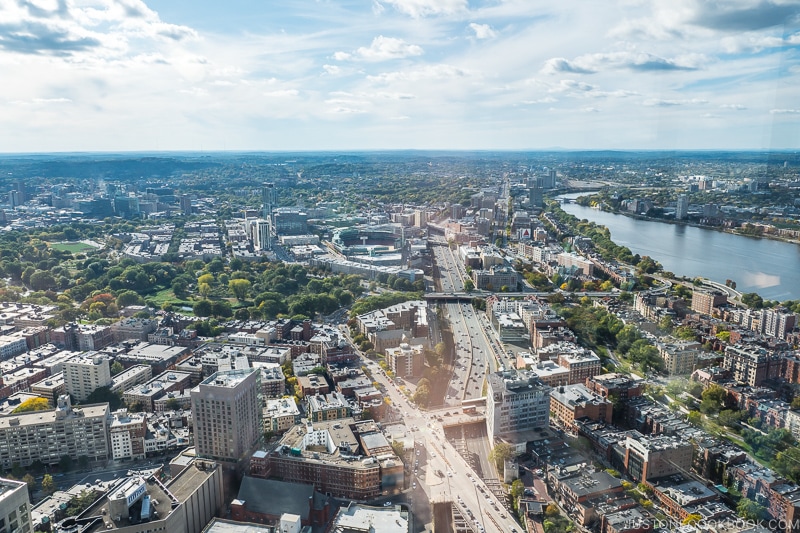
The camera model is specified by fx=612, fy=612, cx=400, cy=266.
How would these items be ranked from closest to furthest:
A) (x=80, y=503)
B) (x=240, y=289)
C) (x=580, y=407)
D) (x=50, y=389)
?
(x=80, y=503)
(x=580, y=407)
(x=50, y=389)
(x=240, y=289)

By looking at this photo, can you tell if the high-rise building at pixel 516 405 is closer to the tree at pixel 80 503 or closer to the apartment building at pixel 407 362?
the apartment building at pixel 407 362

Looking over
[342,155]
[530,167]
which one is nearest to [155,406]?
[530,167]

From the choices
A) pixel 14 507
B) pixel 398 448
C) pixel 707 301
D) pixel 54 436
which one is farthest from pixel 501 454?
pixel 707 301

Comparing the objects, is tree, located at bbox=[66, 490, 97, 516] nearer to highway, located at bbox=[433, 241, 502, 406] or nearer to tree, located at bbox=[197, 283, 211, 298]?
highway, located at bbox=[433, 241, 502, 406]

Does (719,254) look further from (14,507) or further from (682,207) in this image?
(14,507)

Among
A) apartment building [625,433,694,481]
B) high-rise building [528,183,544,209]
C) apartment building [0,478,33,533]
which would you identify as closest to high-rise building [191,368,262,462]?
apartment building [0,478,33,533]

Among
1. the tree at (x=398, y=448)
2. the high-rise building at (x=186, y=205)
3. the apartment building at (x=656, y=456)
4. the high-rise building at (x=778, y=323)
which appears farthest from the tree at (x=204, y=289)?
the high-rise building at (x=186, y=205)

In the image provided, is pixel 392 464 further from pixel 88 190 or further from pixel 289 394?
pixel 88 190
